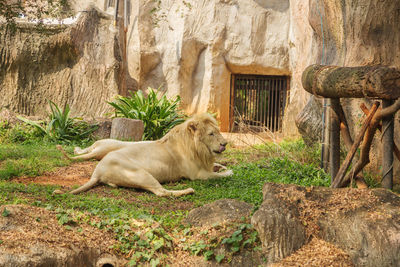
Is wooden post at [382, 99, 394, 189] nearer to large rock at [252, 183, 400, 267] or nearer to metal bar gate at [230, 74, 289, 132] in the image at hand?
large rock at [252, 183, 400, 267]

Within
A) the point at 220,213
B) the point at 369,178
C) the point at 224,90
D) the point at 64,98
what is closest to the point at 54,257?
the point at 220,213

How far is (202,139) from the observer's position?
6.66 meters

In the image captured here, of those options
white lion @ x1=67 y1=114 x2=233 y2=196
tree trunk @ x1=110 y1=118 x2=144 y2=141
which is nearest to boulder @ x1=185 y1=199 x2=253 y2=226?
white lion @ x1=67 y1=114 x2=233 y2=196

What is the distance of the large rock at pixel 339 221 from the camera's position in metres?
3.39

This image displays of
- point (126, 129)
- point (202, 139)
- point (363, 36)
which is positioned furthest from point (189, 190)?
point (126, 129)

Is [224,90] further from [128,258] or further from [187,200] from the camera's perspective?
[128,258]

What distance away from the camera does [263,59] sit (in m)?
16.1

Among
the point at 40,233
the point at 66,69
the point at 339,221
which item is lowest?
the point at 40,233

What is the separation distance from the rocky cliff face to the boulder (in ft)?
30.3

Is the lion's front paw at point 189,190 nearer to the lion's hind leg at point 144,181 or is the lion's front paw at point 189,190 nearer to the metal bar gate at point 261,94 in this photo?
the lion's hind leg at point 144,181

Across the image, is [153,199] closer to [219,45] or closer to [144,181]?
[144,181]

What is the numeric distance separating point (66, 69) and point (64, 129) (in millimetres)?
3765

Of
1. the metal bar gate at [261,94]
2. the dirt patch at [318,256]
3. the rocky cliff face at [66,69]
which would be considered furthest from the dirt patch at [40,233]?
the metal bar gate at [261,94]

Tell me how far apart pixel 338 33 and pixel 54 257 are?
5.74m
